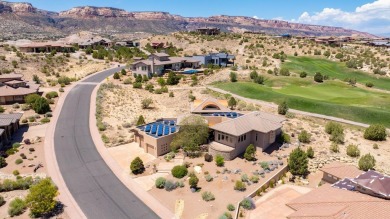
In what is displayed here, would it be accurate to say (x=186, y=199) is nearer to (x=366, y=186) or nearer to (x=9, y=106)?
(x=366, y=186)

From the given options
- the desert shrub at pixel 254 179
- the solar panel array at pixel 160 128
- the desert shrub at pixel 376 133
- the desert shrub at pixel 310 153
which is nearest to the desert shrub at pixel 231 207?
the desert shrub at pixel 254 179

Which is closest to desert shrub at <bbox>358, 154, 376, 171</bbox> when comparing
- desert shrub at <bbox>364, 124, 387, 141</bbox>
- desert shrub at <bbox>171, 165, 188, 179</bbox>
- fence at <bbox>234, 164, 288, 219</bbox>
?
fence at <bbox>234, 164, 288, 219</bbox>

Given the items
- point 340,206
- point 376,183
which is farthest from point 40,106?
point 376,183

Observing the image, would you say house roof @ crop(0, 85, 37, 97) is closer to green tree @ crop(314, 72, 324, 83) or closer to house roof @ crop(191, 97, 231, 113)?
house roof @ crop(191, 97, 231, 113)

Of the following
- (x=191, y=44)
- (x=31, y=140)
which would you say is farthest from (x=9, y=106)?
(x=191, y=44)

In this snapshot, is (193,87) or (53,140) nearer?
(53,140)

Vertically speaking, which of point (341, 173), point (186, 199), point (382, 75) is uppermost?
point (382, 75)
